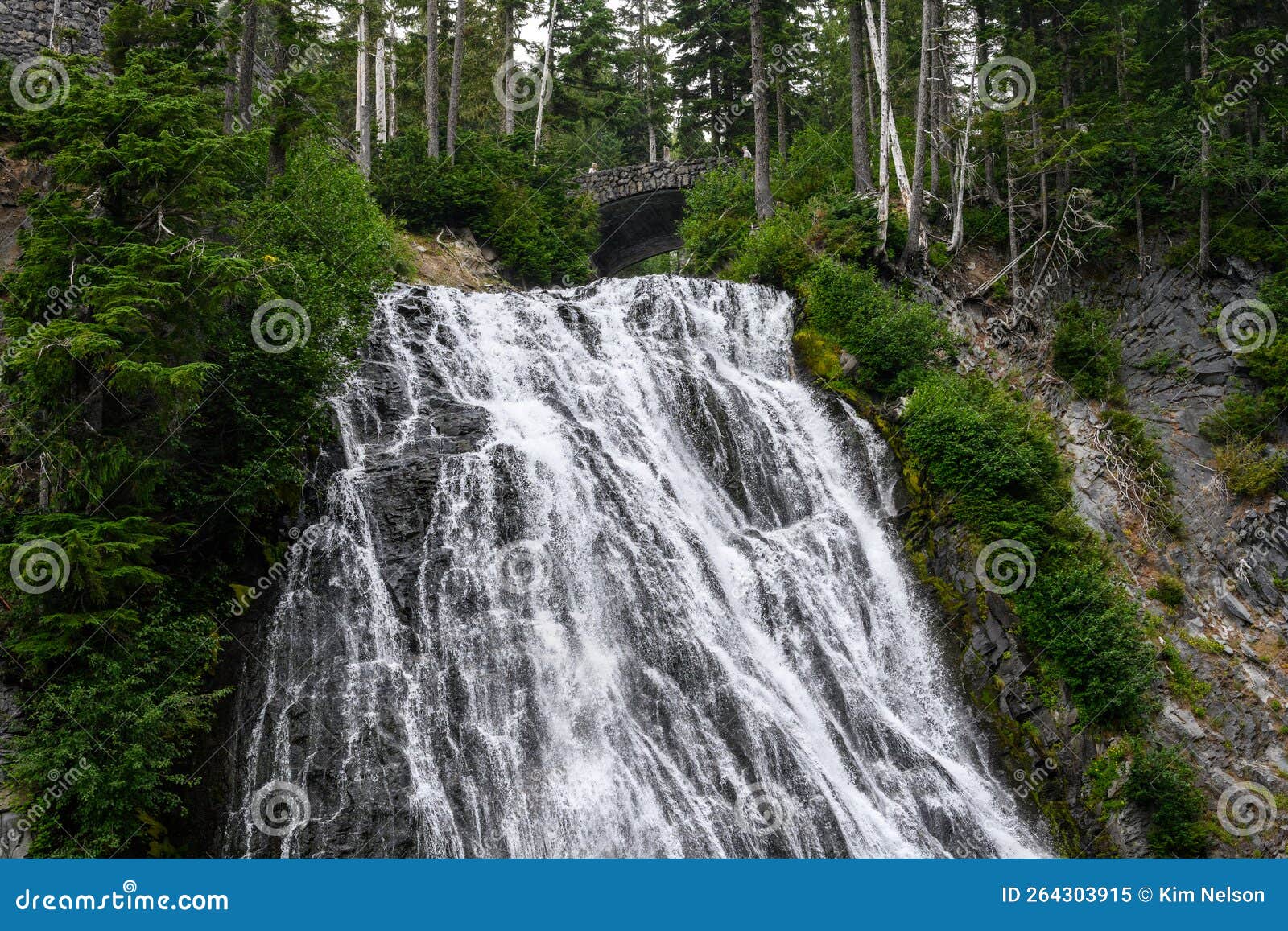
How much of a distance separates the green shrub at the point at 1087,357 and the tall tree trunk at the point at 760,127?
8601mm

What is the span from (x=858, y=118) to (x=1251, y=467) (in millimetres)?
13559

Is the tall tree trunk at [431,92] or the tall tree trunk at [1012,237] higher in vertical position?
the tall tree trunk at [431,92]

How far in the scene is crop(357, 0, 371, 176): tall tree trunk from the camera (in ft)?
86.1

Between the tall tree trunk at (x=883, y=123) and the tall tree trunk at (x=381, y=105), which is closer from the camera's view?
the tall tree trunk at (x=883, y=123)

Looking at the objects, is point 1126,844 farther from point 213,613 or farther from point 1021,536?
point 213,613

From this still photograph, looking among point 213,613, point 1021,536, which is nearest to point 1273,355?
point 1021,536

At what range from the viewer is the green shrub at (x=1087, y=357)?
1938 cm

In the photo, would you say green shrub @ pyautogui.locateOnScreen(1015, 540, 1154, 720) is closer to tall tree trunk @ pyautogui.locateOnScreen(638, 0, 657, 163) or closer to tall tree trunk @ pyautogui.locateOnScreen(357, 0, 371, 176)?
tall tree trunk @ pyautogui.locateOnScreen(357, 0, 371, 176)

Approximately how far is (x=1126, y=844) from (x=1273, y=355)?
440 inches

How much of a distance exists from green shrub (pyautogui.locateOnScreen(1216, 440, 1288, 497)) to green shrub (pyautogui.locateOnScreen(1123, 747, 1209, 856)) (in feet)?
21.9

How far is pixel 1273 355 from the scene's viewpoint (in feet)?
60.1

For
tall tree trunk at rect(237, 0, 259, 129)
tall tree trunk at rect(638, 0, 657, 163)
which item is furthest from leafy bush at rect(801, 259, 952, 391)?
tall tree trunk at rect(638, 0, 657, 163)

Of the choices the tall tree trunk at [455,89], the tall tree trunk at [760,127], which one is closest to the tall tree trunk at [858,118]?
the tall tree trunk at [760,127]

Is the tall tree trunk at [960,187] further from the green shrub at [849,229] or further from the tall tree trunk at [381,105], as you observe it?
the tall tree trunk at [381,105]
